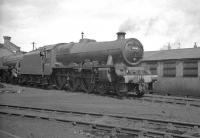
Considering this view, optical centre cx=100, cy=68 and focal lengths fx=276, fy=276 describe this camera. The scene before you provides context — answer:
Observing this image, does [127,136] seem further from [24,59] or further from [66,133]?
[24,59]

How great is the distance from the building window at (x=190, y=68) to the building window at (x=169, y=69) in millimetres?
848

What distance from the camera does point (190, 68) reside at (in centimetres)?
1859

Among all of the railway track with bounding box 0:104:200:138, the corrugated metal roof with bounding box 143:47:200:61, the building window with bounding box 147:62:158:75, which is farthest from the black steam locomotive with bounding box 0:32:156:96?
the railway track with bounding box 0:104:200:138

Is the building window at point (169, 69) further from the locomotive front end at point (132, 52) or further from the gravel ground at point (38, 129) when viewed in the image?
the gravel ground at point (38, 129)

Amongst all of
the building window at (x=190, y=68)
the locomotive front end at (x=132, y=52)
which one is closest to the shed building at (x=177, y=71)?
the building window at (x=190, y=68)

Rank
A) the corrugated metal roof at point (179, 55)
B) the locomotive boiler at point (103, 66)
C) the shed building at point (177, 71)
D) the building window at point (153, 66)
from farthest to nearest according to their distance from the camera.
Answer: the building window at point (153, 66) → the corrugated metal roof at point (179, 55) → the shed building at point (177, 71) → the locomotive boiler at point (103, 66)

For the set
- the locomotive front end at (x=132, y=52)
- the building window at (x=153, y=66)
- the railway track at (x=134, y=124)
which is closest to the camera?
the railway track at (x=134, y=124)

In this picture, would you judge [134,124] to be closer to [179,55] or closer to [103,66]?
[103,66]

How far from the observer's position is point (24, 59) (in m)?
24.0

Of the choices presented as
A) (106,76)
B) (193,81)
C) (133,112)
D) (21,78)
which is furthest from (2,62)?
(133,112)

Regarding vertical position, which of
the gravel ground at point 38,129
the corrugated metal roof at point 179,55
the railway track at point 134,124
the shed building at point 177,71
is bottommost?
the gravel ground at point 38,129

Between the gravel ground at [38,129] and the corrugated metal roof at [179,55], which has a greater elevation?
the corrugated metal roof at [179,55]

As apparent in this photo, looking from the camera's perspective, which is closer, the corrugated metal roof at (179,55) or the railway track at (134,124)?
the railway track at (134,124)

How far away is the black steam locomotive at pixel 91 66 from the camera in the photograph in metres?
15.4
